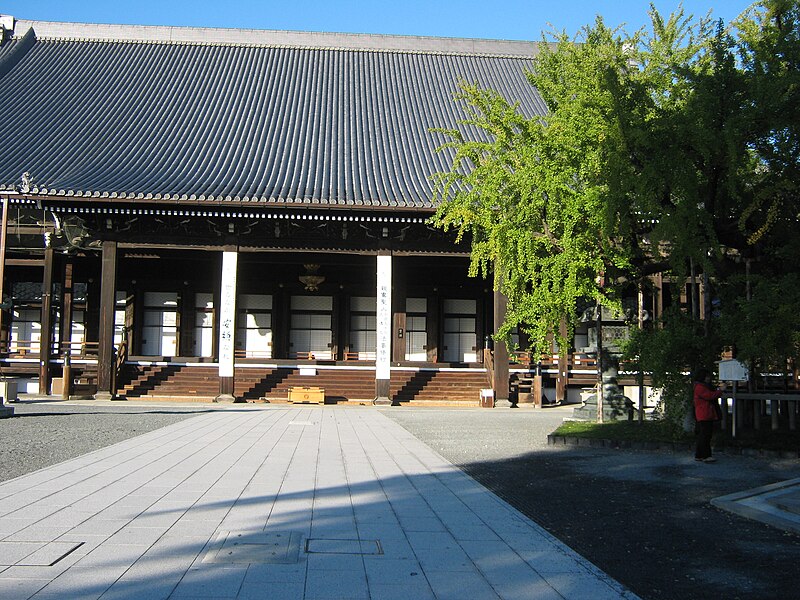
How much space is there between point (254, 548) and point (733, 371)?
777 cm

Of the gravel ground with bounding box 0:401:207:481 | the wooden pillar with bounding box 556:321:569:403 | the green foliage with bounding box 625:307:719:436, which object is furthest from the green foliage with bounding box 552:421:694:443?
the wooden pillar with bounding box 556:321:569:403

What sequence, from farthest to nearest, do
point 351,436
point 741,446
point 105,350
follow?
1. point 105,350
2. point 351,436
3. point 741,446

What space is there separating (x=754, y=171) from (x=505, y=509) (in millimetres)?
6709

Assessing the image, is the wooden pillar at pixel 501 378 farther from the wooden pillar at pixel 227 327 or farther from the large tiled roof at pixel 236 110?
the wooden pillar at pixel 227 327

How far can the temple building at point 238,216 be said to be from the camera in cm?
2289

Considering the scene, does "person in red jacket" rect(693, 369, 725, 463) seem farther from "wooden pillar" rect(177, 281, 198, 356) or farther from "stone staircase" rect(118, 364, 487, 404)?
"wooden pillar" rect(177, 281, 198, 356)

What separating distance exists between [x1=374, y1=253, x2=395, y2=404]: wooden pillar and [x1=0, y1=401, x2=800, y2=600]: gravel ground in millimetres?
6335

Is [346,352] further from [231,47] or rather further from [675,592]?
[675,592]

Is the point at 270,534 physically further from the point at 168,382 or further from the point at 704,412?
the point at 168,382

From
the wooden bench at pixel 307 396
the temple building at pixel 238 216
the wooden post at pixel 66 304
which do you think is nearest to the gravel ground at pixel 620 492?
the wooden bench at pixel 307 396

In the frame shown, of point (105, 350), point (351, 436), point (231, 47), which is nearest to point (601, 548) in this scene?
point (351, 436)

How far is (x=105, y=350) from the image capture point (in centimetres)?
2291

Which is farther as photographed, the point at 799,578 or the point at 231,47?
the point at 231,47

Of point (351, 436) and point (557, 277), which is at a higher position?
point (557, 277)
